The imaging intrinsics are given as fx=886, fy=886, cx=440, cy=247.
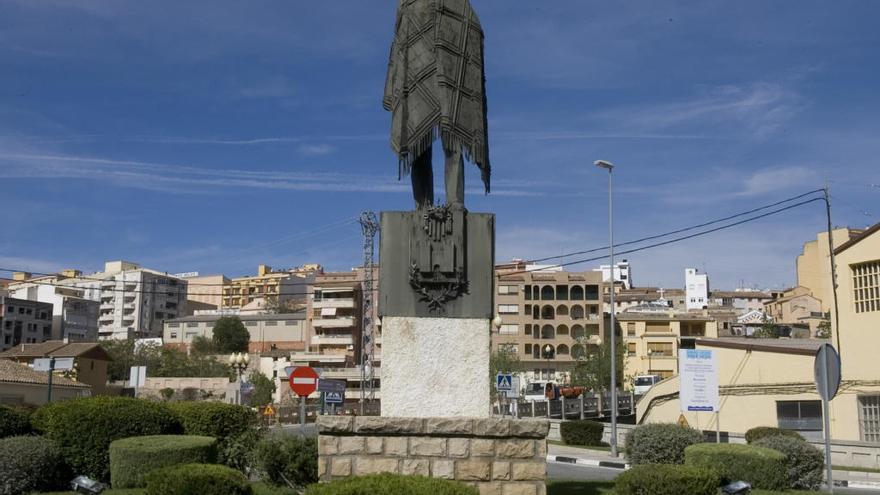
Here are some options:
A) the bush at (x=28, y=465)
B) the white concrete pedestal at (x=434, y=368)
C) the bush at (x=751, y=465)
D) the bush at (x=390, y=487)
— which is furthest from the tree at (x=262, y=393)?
the bush at (x=390, y=487)

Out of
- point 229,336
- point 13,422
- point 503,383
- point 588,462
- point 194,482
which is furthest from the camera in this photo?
point 229,336

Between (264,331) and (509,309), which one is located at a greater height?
(509,309)

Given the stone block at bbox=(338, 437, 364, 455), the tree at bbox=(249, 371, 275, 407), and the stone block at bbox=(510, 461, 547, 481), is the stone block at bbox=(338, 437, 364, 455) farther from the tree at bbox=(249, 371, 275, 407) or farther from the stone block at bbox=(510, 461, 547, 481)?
the tree at bbox=(249, 371, 275, 407)

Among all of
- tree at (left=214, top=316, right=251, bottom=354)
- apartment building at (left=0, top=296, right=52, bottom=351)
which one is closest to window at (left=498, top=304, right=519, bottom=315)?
tree at (left=214, top=316, right=251, bottom=354)

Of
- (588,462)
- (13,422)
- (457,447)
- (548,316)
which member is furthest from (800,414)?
(548,316)

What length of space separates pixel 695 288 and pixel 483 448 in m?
115

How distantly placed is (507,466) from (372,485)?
2474 mm

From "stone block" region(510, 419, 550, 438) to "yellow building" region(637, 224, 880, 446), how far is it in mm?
17892

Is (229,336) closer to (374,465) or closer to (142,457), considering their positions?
(142,457)

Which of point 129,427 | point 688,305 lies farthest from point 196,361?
point 129,427

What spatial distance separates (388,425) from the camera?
8.58m

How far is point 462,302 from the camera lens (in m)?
9.12

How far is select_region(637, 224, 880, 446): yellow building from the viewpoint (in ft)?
86.2

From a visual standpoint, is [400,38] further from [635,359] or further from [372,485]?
[635,359]
